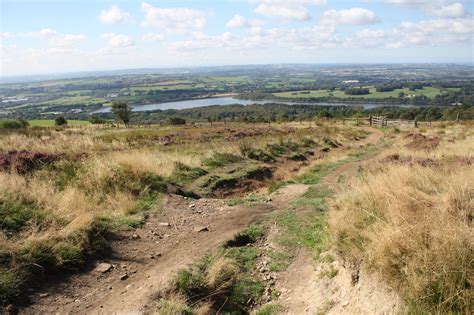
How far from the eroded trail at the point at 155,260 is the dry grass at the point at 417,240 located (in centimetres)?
120

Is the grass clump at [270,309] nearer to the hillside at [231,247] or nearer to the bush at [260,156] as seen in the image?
the hillside at [231,247]

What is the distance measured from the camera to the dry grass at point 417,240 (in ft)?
10.9

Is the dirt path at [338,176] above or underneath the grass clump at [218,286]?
underneath

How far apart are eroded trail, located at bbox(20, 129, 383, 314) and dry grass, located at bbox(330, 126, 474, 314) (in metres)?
1.20

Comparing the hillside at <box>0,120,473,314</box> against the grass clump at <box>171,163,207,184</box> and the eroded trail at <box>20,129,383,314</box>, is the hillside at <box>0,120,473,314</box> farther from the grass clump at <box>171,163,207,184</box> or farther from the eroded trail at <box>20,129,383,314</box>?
the grass clump at <box>171,163,207,184</box>

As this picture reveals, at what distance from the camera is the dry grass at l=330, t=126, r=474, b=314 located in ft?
10.9

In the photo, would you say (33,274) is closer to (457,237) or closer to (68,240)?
(68,240)

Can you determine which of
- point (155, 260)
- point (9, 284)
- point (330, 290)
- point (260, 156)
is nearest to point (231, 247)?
point (155, 260)

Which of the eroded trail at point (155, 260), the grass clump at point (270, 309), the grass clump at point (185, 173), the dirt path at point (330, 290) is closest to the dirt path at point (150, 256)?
the eroded trail at point (155, 260)

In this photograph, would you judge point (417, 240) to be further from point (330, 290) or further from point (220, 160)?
point (220, 160)

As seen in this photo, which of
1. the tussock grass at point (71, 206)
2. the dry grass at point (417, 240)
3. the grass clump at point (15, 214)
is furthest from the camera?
the grass clump at point (15, 214)

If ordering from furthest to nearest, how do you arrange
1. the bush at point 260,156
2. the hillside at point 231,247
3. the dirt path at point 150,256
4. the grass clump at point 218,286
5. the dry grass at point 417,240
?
the bush at point 260,156 → the grass clump at point 218,286 → the dirt path at point 150,256 → the hillside at point 231,247 → the dry grass at point 417,240

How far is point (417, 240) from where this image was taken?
147 inches

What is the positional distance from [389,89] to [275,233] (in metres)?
171
